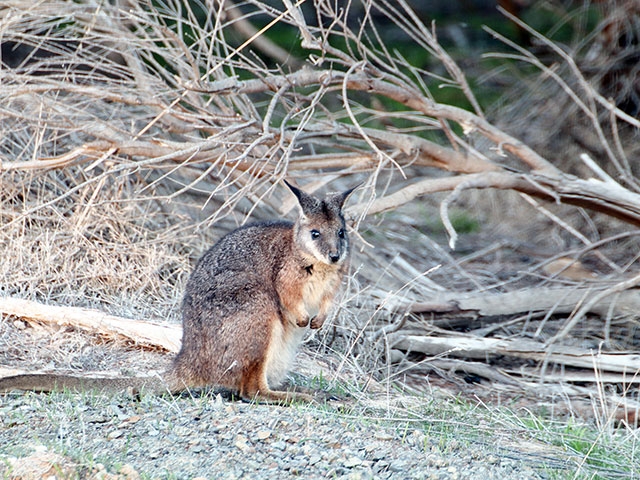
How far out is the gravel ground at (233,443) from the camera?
3.87 metres

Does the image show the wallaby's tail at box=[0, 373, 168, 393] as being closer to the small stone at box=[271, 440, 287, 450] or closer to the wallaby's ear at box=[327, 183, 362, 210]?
the small stone at box=[271, 440, 287, 450]

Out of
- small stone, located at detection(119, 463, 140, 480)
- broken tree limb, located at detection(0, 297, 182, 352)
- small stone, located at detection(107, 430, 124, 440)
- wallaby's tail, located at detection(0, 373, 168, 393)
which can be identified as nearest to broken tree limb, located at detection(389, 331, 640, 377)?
broken tree limb, located at detection(0, 297, 182, 352)

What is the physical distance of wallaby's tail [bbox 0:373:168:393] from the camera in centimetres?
470

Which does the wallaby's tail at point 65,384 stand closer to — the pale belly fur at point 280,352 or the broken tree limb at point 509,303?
the pale belly fur at point 280,352

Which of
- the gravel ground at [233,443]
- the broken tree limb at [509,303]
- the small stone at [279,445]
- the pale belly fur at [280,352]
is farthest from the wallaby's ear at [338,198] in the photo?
the broken tree limb at [509,303]

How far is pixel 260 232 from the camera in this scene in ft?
17.8

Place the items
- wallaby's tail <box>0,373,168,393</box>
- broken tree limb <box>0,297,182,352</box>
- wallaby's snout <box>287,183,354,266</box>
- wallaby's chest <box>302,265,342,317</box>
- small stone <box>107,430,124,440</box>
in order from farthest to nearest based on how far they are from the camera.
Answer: broken tree limb <box>0,297,182,352</box>, wallaby's chest <box>302,265,342,317</box>, wallaby's snout <box>287,183,354,266</box>, wallaby's tail <box>0,373,168,393</box>, small stone <box>107,430,124,440</box>

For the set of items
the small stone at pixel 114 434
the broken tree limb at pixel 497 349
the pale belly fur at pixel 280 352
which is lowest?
the broken tree limb at pixel 497 349

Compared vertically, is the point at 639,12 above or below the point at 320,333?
above

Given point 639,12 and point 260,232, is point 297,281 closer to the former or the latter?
point 260,232

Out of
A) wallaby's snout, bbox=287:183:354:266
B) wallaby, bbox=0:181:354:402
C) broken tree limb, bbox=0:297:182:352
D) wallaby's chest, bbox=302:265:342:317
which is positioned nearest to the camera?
wallaby, bbox=0:181:354:402

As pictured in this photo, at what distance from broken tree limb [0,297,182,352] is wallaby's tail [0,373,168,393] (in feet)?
3.30

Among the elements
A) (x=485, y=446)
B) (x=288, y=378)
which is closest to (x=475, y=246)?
(x=288, y=378)

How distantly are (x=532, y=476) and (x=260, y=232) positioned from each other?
7.35 ft
